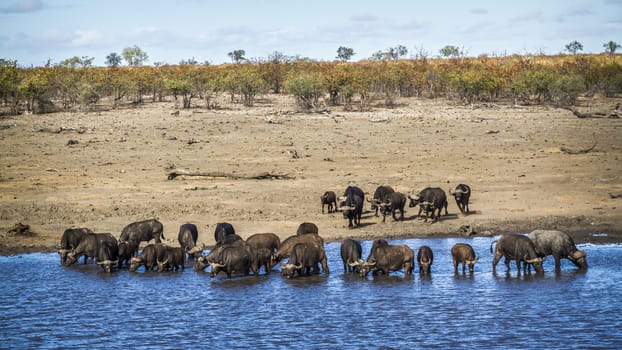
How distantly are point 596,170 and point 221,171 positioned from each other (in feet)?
51.0

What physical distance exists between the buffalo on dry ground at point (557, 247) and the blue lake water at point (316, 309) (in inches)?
14.3

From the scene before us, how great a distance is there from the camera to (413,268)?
21125mm

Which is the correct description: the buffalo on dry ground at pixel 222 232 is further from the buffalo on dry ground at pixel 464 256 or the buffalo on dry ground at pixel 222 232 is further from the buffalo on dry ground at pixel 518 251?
the buffalo on dry ground at pixel 518 251

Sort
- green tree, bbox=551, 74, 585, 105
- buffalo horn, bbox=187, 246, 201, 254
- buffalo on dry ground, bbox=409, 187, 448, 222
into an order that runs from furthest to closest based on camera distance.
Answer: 1. green tree, bbox=551, 74, 585, 105
2. buffalo on dry ground, bbox=409, 187, 448, 222
3. buffalo horn, bbox=187, 246, 201, 254

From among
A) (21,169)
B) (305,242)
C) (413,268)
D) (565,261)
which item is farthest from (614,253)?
(21,169)

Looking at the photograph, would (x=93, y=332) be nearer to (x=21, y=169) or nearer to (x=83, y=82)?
(x=21, y=169)

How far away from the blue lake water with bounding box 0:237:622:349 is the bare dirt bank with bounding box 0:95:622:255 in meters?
4.65

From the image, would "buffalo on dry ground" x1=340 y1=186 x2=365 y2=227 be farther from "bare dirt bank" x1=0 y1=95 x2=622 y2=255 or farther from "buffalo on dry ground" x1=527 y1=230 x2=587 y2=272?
"buffalo on dry ground" x1=527 y1=230 x2=587 y2=272

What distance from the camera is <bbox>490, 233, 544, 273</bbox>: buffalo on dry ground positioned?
817 inches

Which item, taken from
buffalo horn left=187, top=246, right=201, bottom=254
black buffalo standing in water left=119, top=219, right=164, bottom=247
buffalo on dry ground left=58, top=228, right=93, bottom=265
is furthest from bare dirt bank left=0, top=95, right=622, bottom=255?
buffalo horn left=187, top=246, right=201, bottom=254

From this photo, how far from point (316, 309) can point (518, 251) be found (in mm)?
5919

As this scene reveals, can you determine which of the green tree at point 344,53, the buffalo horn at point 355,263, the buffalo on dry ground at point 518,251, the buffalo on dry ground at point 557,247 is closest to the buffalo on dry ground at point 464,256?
the buffalo on dry ground at point 518,251

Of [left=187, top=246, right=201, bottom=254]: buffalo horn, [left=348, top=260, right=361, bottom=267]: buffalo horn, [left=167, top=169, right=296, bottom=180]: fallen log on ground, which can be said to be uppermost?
[left=167, top=169, right=296, bottom=180]: fallen log on ground

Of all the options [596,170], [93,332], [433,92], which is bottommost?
[93,332]
